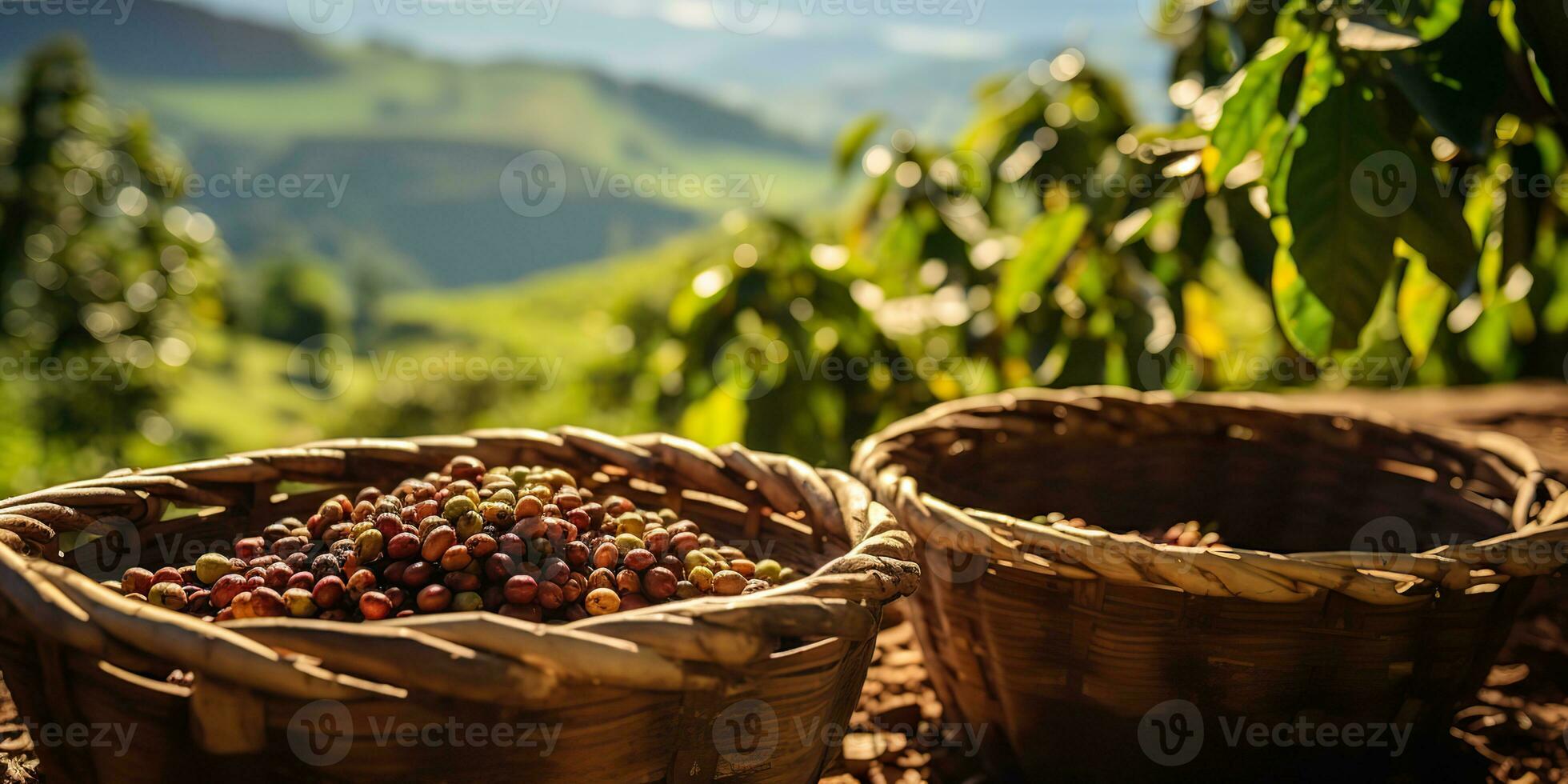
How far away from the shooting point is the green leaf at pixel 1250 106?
122 cm

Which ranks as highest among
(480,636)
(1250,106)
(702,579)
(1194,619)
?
(1250,106)

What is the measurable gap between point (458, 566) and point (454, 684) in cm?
28

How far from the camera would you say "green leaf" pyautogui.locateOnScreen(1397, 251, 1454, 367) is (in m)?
1.67

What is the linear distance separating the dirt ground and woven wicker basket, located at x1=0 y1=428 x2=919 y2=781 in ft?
1.24

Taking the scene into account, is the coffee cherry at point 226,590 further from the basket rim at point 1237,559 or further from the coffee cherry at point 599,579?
the basket rim at point 1237,559

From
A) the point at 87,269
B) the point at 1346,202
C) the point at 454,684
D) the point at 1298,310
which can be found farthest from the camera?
the point at 87,269

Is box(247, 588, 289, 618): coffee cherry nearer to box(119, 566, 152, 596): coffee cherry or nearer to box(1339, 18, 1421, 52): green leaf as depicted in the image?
box(119, 566, 152, 596): coffee cherry

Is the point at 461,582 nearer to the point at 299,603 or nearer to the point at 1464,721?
the point at 299,603

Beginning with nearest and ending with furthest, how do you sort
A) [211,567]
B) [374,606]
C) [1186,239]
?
[374,606] < [211,567] < [1186,239]

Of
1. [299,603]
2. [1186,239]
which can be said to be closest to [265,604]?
[299,603]

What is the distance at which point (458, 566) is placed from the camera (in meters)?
0.98

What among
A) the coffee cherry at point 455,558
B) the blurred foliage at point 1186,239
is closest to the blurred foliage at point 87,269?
the blurred foliage at point 1186,239

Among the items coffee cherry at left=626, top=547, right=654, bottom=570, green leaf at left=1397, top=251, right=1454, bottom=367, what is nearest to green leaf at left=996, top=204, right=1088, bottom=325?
green leaf at left=1397, top=251, right=1454, bottom=367

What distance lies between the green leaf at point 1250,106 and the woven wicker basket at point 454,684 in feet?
2.19
